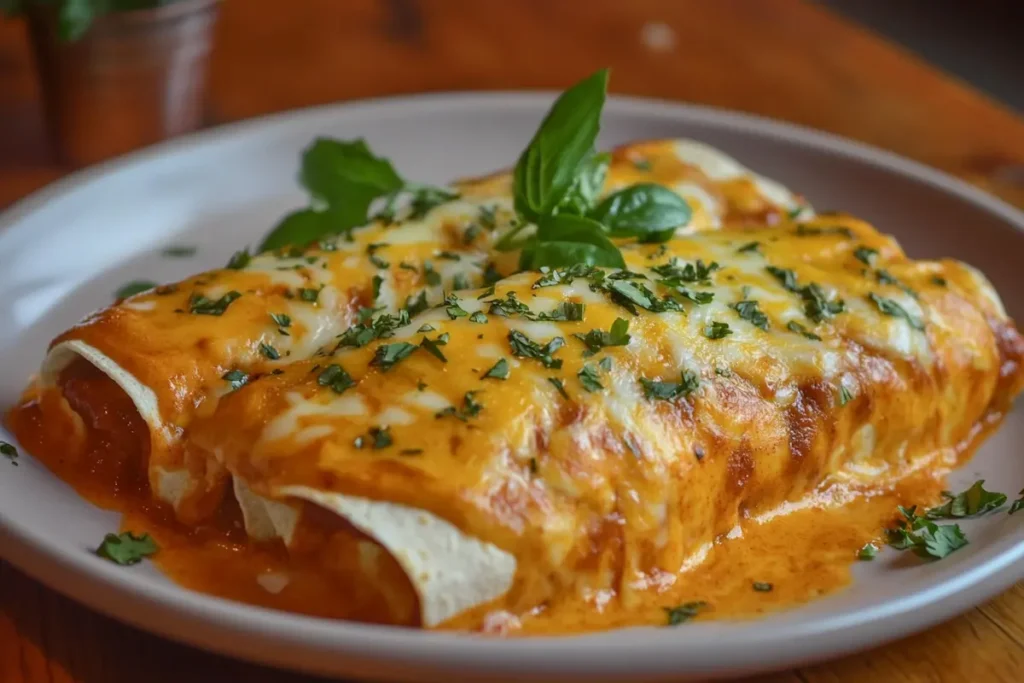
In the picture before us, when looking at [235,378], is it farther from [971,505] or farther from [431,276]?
[971,505]

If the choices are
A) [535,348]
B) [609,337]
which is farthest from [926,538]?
[535,348]

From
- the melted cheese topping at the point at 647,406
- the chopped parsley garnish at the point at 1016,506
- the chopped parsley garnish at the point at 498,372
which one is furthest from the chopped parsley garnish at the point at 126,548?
the chopped parsley garnish at the point at 1016,506

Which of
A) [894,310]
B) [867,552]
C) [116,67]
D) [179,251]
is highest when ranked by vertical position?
[894,310]

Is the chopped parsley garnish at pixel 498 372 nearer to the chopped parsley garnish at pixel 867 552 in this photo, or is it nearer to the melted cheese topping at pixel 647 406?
the melted cheese topping at pixel 647 406

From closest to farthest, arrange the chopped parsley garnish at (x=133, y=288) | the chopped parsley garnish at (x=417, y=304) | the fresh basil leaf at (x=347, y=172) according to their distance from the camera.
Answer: the chopped parsley garnish at (x=417, y=304) → the chopped parsley garnish at (x=133, y=288) → the fresh basil leaf at (x=347, y=172)

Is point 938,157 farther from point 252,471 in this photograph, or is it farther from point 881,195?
point 252,471
